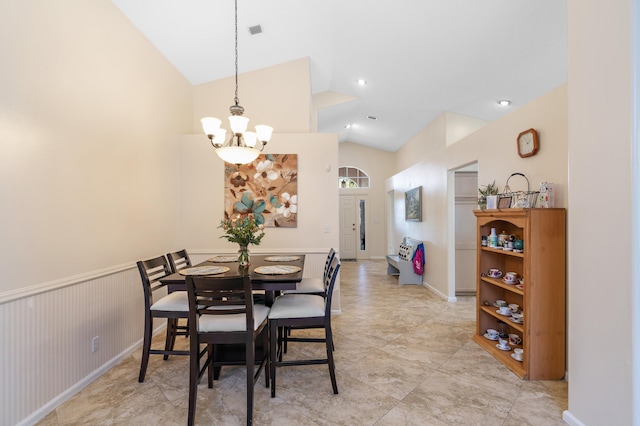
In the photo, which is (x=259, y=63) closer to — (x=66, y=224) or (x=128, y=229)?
(x=128, y=229)

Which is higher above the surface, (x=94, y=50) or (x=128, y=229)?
(x=94, y=50)

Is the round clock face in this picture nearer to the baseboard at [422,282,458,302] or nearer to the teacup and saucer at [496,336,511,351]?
the teacup and saucer at [496,336,511,351]

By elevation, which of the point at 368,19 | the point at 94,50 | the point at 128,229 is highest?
the point at 368,19

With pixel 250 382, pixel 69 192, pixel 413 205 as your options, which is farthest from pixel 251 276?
pixel 413 205

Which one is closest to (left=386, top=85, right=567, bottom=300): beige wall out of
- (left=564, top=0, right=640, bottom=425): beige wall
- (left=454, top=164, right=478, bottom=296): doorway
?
(left=454, top=164, right=478, bottom=296): doorway

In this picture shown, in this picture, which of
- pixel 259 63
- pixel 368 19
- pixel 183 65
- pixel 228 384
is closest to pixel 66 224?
pixel 228 384

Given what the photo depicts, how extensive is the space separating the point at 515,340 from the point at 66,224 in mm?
3762

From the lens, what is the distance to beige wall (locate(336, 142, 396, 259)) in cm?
954

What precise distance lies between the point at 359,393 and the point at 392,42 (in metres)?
3.80

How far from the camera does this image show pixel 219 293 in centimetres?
192

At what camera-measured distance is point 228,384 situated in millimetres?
2406

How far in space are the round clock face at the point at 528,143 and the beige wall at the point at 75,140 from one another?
3635mm

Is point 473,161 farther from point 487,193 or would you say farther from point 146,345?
point 146,345

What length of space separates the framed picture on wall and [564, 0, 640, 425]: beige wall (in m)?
3.97
